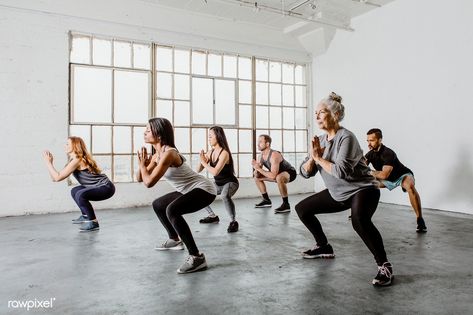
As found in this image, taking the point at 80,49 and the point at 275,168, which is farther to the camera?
the point at 80,49

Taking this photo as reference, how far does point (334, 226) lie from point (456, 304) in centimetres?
226

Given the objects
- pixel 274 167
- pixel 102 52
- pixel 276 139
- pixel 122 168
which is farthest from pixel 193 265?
pixel 276 139


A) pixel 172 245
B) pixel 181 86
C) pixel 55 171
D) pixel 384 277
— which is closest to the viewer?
pixel 384 277

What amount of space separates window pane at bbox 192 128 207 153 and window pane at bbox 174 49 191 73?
3.63 ft

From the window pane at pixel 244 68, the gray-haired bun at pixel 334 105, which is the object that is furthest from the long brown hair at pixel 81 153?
the window pane at pixel 244 68

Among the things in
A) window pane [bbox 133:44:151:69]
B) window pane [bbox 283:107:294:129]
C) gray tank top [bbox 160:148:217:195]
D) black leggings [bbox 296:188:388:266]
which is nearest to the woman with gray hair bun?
black leggings [bbox 296:188:388:266]

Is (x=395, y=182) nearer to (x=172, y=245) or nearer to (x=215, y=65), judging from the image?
(x=172, y=245)

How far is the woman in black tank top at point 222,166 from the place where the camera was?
391 centimetres

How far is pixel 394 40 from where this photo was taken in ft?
19.9

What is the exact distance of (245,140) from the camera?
23.4ft

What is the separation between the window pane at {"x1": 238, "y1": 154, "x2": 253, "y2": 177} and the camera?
7.09 meters

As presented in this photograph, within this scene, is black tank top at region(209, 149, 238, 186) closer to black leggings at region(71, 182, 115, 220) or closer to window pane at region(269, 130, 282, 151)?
black leggings at region(71, 182, 115, 220)

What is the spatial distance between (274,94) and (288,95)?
1.24ft

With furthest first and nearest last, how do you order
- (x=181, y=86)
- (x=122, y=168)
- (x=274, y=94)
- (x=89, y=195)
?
(x=274, y=94) < (x=181, y=86) < (x=122, y=168) < (x=89, y=195)
